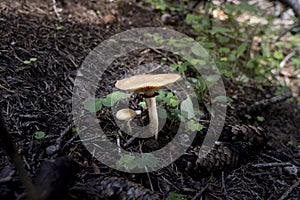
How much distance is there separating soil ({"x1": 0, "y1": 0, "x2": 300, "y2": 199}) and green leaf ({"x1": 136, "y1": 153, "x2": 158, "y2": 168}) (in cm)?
7

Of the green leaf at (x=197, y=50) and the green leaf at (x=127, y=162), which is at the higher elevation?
the green leaf at (x=197, y=50)

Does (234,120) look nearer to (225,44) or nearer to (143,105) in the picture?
(143,105)

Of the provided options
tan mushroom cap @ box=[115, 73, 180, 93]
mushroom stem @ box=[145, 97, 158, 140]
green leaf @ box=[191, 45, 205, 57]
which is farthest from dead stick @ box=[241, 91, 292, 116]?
tan mushroom cap @ box=[115, 73, 180, 93]

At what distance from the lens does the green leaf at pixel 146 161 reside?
1864 mm

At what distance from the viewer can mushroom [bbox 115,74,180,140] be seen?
1905 mm

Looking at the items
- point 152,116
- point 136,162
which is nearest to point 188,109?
point 152,116

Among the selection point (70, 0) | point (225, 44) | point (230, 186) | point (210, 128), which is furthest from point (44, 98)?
point (225, 44)

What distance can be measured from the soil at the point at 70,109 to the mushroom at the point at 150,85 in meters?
0.16

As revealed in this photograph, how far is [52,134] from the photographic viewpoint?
204 cm

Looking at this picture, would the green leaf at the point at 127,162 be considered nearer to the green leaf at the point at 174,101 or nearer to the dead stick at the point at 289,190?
the green leaf at the point at 174,101

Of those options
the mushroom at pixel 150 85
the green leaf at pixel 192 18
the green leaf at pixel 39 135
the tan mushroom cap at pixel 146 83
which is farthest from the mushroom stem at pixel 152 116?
the green leaf at pixel 192 18

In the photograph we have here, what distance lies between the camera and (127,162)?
6.09ft

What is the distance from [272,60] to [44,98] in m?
3.43

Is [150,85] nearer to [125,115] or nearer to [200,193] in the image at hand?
[125,115]
